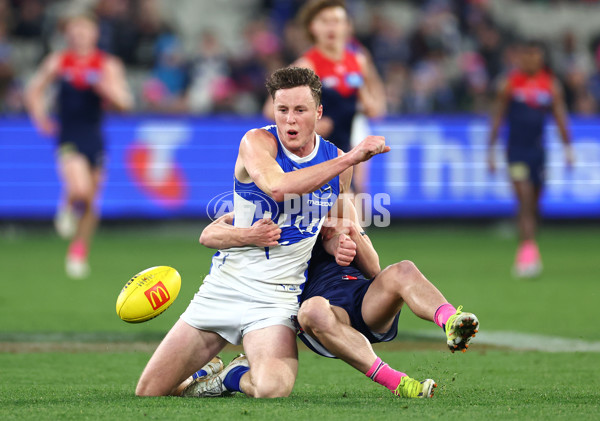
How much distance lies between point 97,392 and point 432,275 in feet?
23.3

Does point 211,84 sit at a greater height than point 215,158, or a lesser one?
greater

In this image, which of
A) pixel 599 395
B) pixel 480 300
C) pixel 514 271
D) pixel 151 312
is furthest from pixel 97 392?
pixel 514 271

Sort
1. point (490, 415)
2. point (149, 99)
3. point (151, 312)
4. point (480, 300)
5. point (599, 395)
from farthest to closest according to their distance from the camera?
point (149, 99)
point (480, 300)
point (151, 312)
point (599, 395)
point (490, 415)

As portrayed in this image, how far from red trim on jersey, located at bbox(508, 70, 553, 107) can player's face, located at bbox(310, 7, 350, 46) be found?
376 centimetres

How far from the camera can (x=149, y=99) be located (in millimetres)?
17578

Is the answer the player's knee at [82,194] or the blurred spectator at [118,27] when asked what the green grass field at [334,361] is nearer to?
the player's knee at [82,194]

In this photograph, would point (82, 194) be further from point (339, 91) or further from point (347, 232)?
point (347, 232)

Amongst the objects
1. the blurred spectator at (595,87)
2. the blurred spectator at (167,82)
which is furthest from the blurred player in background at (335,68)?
the blurred spectator at (595,87)

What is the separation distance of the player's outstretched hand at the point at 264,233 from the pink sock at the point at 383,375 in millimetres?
869

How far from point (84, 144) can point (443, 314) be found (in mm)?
8200

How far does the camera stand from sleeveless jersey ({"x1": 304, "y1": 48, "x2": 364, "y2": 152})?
9.85m

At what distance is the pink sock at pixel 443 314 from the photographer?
502 cm

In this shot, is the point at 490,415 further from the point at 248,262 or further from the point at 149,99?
the point at 149,99

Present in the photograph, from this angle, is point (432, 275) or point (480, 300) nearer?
point (480, 300)
